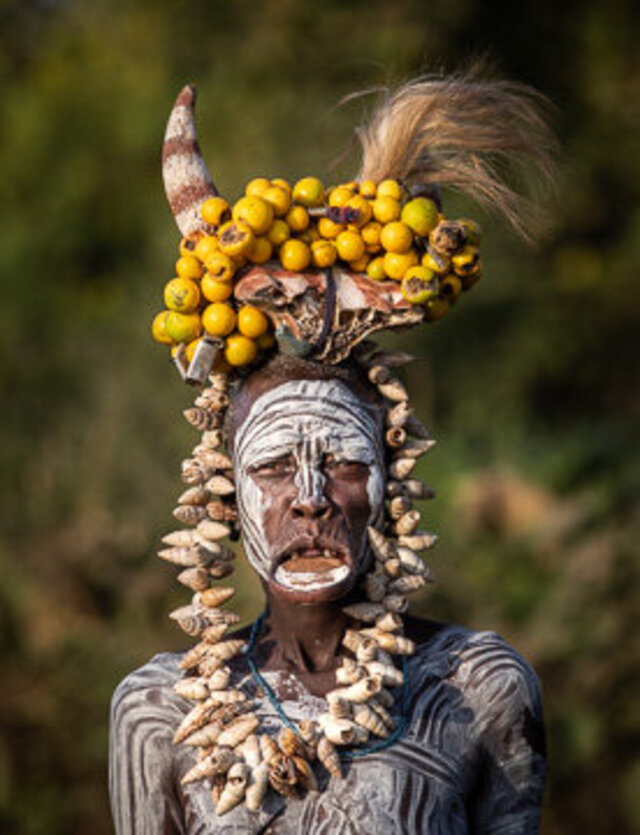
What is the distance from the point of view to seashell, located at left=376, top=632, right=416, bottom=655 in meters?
3.68

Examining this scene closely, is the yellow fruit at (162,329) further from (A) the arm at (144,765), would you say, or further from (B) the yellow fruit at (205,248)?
(A) the arm at (144,765)

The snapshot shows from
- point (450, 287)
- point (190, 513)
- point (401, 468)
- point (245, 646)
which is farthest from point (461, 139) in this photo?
point (245, 646)

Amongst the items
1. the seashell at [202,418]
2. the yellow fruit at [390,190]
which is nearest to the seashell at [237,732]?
the seashell at [202,418]

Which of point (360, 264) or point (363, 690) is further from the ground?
point (360, 264)

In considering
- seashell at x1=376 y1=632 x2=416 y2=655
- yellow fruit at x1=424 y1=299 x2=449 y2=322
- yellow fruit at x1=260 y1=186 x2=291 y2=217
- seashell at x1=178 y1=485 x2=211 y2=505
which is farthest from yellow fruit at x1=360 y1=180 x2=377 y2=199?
seashell at x1=376 y1=632 x2=416 y2=655

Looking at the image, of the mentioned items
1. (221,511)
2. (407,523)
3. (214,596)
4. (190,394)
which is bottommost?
(214,596)

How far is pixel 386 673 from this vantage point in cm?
362

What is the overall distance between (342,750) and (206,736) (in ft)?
1.09

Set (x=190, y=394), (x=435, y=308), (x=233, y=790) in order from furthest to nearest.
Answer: (x=190, y=394) < (x=435, y=308) < (x=233, y=790)

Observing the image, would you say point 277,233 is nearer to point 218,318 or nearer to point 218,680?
point 218,318

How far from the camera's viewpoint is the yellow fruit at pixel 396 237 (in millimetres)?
3693

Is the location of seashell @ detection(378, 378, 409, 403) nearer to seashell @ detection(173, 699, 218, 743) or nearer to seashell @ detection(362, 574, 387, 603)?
seashell @ detection(362, 574, 387, 603)

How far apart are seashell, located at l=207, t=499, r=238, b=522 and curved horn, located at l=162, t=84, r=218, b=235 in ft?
2.35

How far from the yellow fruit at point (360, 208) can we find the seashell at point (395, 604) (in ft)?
3.14
